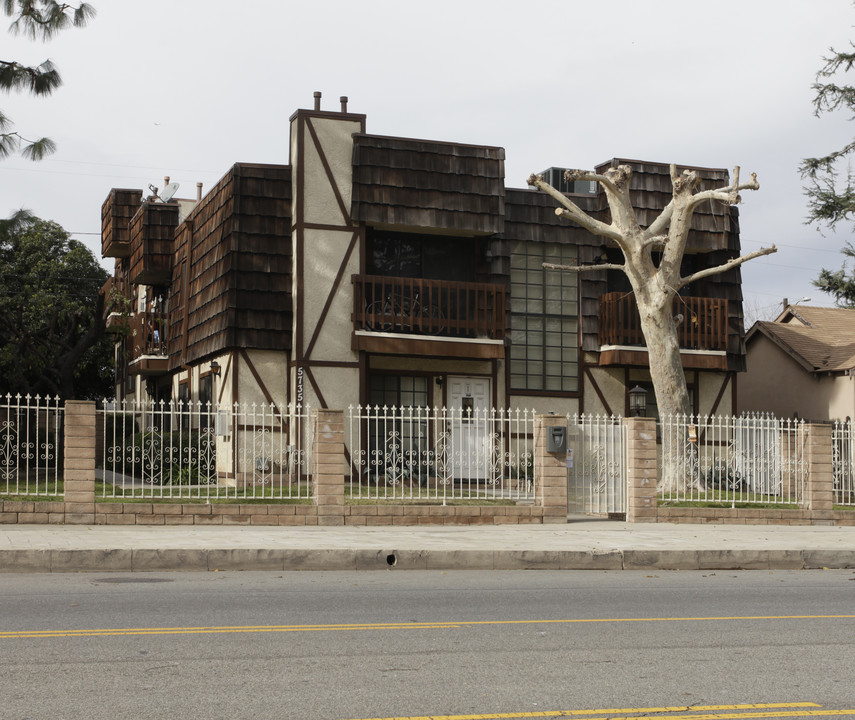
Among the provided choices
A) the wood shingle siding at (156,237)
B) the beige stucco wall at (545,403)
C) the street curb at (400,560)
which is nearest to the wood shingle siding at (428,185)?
the beige stucco wall at (545,403)

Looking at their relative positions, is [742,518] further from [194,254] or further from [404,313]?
[194,254]

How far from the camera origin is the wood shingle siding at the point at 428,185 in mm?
22438

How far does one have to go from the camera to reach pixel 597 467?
17953mm

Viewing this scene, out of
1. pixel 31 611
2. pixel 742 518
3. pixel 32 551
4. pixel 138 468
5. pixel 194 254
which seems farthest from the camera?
pixel 194 254

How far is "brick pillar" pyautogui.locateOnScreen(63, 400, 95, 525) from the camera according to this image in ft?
49.0

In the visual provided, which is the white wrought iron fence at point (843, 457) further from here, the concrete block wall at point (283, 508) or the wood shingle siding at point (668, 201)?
the wood shingle siding at point (668, 201)

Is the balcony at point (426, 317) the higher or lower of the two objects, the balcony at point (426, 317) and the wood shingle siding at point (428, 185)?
the lower

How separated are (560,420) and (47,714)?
1210 centimetres

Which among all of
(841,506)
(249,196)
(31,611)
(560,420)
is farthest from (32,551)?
(841,506)

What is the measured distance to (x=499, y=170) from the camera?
23344 mm

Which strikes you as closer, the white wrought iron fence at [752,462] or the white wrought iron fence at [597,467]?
the white wrought iron fence at [597,467]

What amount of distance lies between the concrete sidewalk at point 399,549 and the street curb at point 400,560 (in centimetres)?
1

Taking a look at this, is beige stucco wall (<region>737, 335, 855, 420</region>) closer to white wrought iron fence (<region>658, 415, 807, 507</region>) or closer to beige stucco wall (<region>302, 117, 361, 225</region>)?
white wrought iron fence (<region>658, 415, 807, 507</region>)

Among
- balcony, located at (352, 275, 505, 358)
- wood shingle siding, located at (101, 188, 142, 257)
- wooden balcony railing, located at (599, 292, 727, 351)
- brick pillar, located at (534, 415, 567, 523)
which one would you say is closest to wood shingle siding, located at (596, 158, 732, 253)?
wooden balcony railing, located at (599, 292, 727, 351)
